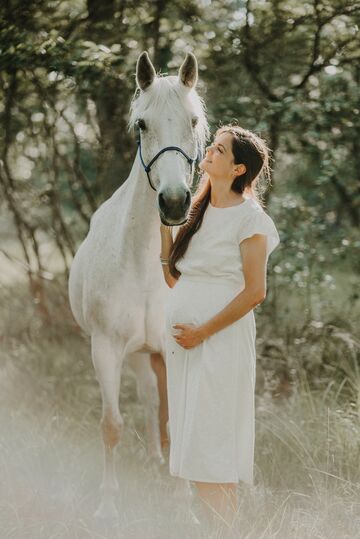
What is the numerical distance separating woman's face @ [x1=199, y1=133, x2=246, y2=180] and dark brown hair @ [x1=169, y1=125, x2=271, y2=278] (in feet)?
0.06

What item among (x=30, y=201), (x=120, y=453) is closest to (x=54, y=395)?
(x=120, y=453)

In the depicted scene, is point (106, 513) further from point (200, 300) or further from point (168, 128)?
point (168, 128)

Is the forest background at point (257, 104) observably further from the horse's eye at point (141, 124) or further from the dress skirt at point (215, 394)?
the dress skirt at point (215, 394)

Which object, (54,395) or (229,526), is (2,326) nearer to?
(54,395)

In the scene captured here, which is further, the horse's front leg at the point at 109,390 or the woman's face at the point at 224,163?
the horse's front leg at the point at 109,390

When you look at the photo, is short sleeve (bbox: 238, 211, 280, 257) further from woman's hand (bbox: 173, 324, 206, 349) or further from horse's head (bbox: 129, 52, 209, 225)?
woman's hand (bbox: 173, 324, 206, 349)

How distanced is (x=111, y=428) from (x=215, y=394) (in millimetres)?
1107

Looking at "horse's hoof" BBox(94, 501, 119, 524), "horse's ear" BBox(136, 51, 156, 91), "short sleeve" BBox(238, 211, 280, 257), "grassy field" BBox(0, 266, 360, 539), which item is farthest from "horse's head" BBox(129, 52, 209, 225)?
"horse's hoof" BBox(94, 501, 119, 524)

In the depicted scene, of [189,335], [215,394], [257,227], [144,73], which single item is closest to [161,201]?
[257,227]

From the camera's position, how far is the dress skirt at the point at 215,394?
2816 millimetres

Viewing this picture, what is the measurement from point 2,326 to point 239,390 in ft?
15.3

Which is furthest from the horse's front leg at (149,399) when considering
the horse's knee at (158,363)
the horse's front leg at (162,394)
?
the horse's knee at (158,363)

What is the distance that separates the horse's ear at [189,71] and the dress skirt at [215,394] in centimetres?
96

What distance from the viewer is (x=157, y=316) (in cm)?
364
